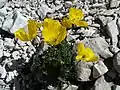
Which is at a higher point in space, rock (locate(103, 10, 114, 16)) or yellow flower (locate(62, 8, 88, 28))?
yellow flower (locate(62, 8, 88, 28))

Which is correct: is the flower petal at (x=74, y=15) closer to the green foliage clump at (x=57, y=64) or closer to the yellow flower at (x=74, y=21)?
the yellow flower at (x=74, y=21)

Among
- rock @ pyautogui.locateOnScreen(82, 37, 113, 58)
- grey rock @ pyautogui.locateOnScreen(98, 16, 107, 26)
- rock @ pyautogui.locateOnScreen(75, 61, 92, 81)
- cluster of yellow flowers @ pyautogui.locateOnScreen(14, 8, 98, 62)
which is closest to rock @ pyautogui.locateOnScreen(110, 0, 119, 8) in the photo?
grey rock @ pyautogui.locateOnScreen(98, 16, 107, 26)

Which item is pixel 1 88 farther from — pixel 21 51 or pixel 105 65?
pixel 105 65

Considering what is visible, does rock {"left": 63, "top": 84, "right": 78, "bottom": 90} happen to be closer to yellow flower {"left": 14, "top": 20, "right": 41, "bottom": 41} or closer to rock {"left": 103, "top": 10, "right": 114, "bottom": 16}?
yellow flower {"left": 14, "top": 20, "right": 41, "bottom": 41}

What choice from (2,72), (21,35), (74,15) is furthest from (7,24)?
(74,15)

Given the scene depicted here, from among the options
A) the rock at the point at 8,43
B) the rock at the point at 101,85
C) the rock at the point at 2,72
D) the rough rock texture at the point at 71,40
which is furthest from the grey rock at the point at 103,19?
the rock at the point at 2,72

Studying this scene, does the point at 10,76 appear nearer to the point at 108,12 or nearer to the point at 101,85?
the point at 101,85
